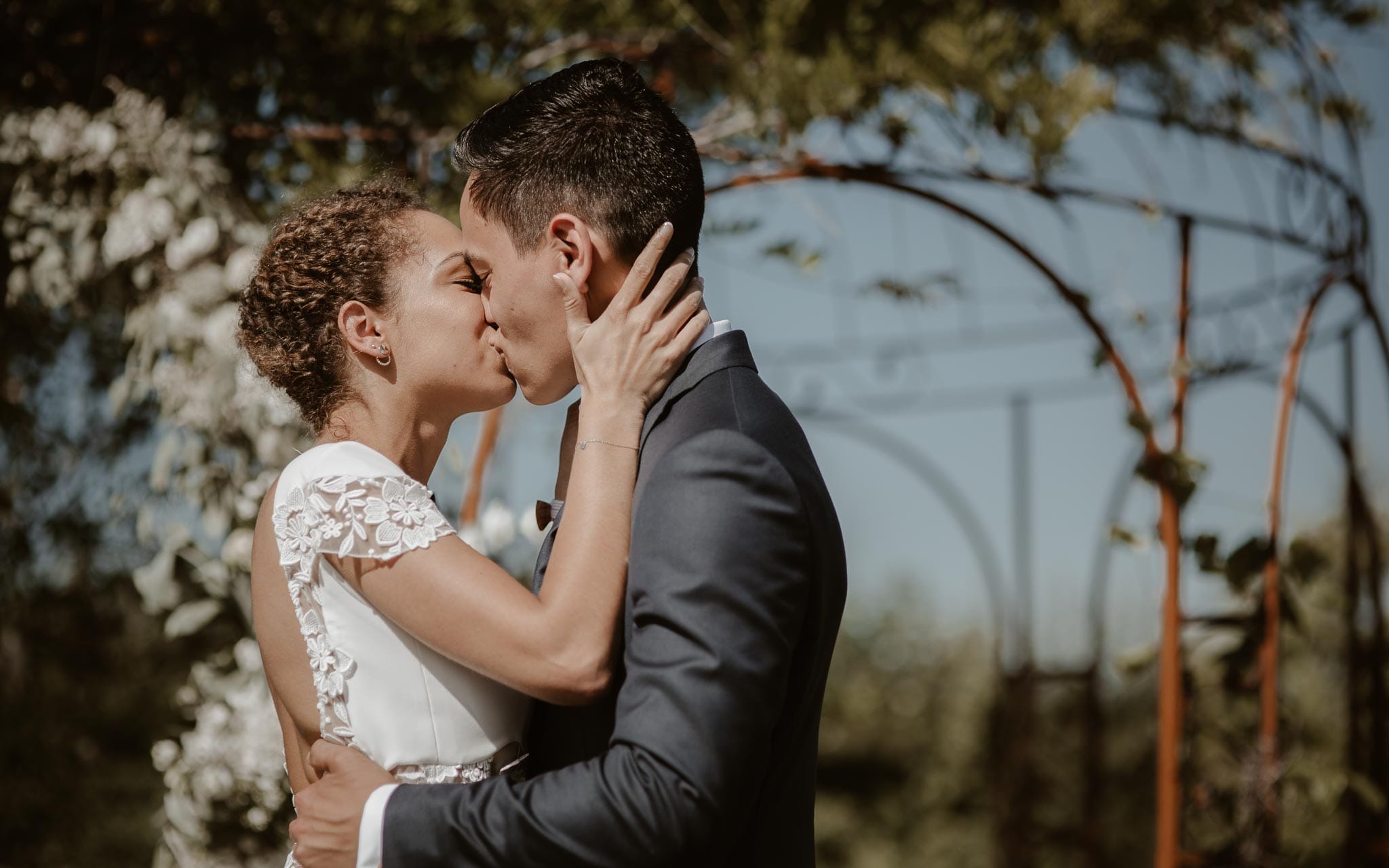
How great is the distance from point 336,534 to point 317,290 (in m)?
0.47

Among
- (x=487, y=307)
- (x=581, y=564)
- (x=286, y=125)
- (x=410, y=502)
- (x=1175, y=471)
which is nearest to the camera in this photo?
(x=581, y=564)

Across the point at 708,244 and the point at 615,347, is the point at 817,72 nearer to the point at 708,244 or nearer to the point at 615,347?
the point at 708,244

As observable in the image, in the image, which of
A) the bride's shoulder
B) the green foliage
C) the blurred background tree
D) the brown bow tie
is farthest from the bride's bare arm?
the green foliage

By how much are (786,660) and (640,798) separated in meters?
0.24

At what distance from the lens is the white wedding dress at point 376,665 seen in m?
1.72

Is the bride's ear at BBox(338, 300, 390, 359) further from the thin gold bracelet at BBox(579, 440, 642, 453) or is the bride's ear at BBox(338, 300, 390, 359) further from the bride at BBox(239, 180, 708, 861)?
the thin gold bracelet at BBox(579, 440, 642, 453)

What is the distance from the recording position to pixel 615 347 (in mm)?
1611

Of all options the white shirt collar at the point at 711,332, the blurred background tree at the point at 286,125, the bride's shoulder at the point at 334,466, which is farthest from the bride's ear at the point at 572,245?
the blurred background tree at the point at 286,125

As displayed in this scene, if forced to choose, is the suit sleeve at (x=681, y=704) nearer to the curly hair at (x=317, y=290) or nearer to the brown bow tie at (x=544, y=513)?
the brown bow tie at (x=544, y=513)

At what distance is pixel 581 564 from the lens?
150 centimetres

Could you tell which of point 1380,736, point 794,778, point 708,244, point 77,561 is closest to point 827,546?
point 794,778

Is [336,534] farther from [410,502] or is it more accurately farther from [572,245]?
[572,245]

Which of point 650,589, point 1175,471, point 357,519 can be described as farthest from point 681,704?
point 1175,471

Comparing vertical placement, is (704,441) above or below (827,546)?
above
